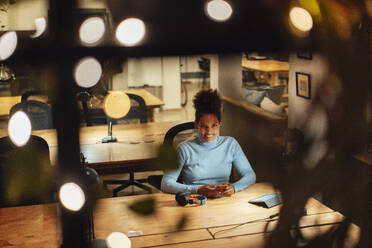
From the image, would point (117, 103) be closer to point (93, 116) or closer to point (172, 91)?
point (93, 116)

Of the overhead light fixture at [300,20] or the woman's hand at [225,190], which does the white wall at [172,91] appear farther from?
the overhead light fixture at [300,20]

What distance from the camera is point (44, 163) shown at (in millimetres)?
817

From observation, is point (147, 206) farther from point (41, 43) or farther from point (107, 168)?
point (107, 168)

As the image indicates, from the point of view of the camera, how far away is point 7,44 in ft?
1.83

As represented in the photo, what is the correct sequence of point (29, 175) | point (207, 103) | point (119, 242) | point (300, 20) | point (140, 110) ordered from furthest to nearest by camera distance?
point (140, 110)
point (207, 103)
point (119, 242)
point (29, 175)
point (300, 20)

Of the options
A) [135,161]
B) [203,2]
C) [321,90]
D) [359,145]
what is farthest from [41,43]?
[135,161]

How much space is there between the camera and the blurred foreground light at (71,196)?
606 mm

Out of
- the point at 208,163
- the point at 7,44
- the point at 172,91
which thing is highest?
the point at 7,44

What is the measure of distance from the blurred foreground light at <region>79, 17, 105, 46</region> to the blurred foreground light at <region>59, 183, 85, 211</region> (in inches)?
7.6

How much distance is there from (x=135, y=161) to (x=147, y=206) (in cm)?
297

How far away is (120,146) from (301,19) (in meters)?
3.58

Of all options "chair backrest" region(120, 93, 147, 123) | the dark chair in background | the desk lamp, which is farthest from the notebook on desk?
the dark chair in background

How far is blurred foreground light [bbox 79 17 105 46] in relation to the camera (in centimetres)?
57

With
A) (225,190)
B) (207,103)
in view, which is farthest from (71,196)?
(207,103)
